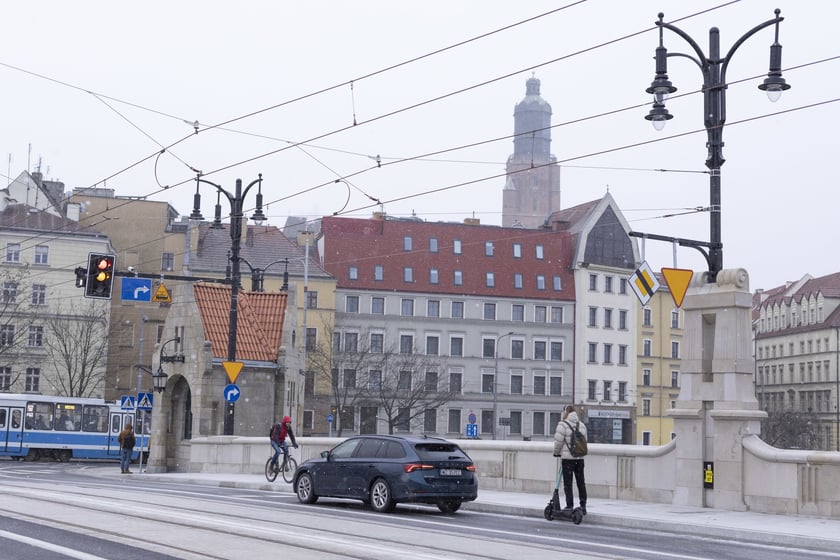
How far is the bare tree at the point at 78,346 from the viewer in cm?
Answer: 7588

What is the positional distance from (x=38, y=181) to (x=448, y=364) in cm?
3376

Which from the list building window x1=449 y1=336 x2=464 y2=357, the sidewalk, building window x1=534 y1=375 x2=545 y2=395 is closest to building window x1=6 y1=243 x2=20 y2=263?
building window x1=449 y1=336 x2=464 y2=357

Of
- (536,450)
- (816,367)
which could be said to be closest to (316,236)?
(816,367)

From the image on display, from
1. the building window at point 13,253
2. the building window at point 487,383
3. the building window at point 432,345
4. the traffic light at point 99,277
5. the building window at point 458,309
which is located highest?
the building window at point 13,253

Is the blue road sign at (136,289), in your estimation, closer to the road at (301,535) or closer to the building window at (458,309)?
the road at (301,535)

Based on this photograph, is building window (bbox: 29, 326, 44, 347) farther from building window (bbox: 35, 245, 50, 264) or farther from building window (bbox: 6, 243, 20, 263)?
building window (bbox: 35, 245, 50, 264)

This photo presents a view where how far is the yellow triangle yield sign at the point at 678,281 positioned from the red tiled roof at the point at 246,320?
22.1 meters

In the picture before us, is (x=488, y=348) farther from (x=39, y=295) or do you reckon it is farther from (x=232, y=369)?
(x=232, y=369)

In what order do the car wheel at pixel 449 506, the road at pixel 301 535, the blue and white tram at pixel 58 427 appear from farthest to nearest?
the blue and white tram at pixel 58 427, the car wheel at pixel 449 506, the road at pixel 301 535

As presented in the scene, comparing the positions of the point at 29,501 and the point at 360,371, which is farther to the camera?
the point at 360,371

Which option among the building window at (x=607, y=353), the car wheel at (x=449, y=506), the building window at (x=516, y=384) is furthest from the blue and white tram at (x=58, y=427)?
the building window at (x=607, y=353)

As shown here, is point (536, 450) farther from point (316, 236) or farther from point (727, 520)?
point (316, 236)

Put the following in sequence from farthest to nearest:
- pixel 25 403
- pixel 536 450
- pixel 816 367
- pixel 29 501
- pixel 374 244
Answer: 1. pixel 816 367
2. pixel 374 244
3. pixel 25 403
4. pixel 536 450
5. pixel 29 501

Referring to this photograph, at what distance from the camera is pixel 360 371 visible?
8162cm
